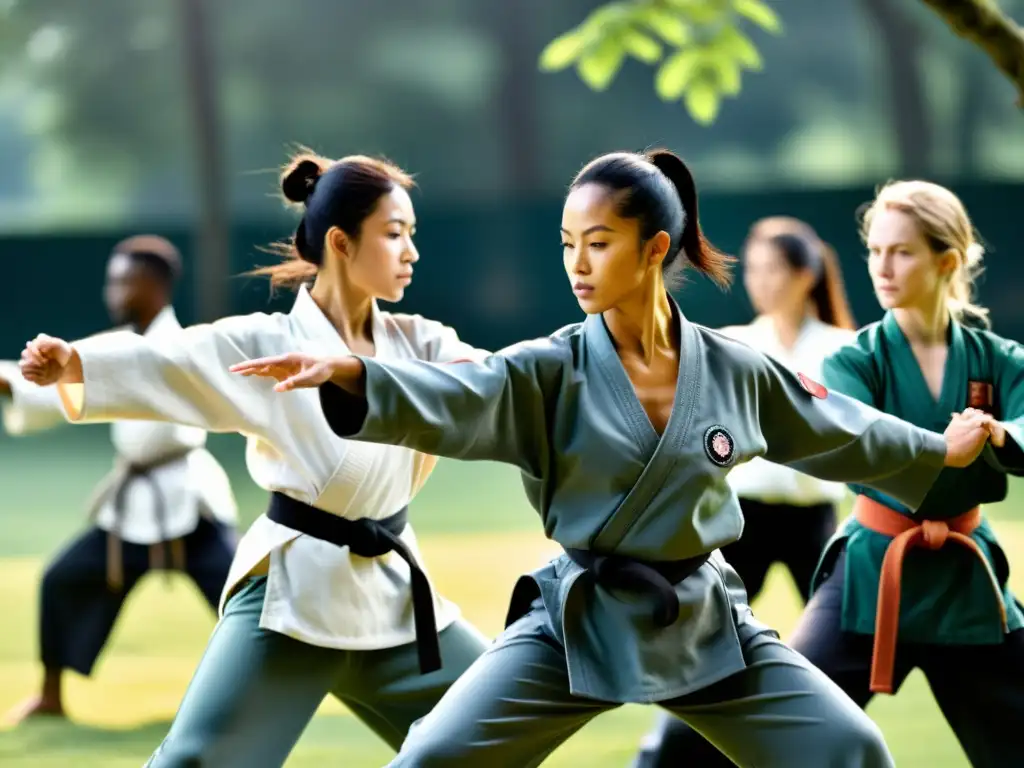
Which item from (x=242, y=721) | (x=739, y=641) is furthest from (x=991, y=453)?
(x=242, y=721)

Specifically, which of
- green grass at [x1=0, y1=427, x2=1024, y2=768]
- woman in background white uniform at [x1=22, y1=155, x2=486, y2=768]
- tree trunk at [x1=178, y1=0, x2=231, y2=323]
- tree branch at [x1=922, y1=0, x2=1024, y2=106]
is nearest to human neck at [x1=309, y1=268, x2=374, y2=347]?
woman in background white uniform at [x1=22, y1=155, x2=486, y2=768]

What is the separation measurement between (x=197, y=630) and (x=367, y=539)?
290 centimetres

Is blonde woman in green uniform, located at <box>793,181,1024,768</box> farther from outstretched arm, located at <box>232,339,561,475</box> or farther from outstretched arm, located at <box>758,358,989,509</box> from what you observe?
outstretched arm, located at <box>232,339,561,475</box>

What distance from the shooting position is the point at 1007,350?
10.5 feet

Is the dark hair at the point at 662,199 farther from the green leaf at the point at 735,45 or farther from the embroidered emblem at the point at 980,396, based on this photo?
the green leaf at the point at 735,45

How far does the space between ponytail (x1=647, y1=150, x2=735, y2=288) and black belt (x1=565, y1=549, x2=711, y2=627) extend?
0.49 m

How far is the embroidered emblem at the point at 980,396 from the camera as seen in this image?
3191mm

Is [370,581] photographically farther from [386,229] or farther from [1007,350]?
[1007,350]

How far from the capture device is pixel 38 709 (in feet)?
14.9

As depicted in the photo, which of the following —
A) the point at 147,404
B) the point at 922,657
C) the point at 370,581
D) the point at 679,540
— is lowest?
the point at 922,657

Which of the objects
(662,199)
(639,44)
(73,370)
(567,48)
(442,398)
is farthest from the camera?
(567,48)

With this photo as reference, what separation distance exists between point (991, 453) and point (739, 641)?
0.70 metres

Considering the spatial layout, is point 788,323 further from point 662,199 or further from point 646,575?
point 646,575

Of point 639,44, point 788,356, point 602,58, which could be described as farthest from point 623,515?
point 639,44
